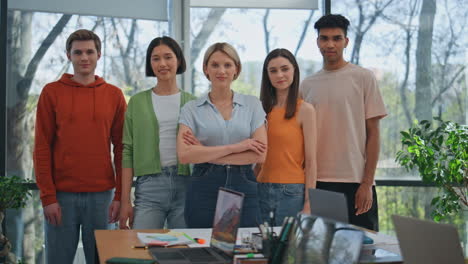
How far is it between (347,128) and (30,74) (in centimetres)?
258

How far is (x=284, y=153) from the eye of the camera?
318 cm

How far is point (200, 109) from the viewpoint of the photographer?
122 inches

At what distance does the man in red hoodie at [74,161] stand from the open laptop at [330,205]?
1.44 m

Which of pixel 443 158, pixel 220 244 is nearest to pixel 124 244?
pixel 220 244

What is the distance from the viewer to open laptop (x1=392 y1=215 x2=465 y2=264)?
4.88 feet

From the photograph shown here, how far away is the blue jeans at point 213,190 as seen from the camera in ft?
9.51

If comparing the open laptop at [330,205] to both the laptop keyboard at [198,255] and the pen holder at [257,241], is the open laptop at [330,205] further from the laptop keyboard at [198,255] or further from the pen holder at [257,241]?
the laptop keyboard at [198,255]

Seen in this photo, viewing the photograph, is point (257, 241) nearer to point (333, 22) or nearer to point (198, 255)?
point (198, 255)

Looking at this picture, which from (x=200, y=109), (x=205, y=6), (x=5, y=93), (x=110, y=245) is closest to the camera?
(x=110, y=245)

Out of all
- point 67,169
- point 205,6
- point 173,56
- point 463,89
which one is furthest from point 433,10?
point 67,169

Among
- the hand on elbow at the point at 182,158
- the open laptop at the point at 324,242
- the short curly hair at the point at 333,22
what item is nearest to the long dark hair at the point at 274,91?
the short curly hair at the point at 333,22

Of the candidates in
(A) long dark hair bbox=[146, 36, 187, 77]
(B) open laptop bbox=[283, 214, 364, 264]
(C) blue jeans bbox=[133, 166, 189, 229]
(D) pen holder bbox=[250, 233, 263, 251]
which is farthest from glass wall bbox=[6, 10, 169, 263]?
(B) open laptop bbox=[283, 214, 364, 264]

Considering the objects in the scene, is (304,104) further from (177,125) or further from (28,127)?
(28,127)

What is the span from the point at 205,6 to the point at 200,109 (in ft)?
6.26
